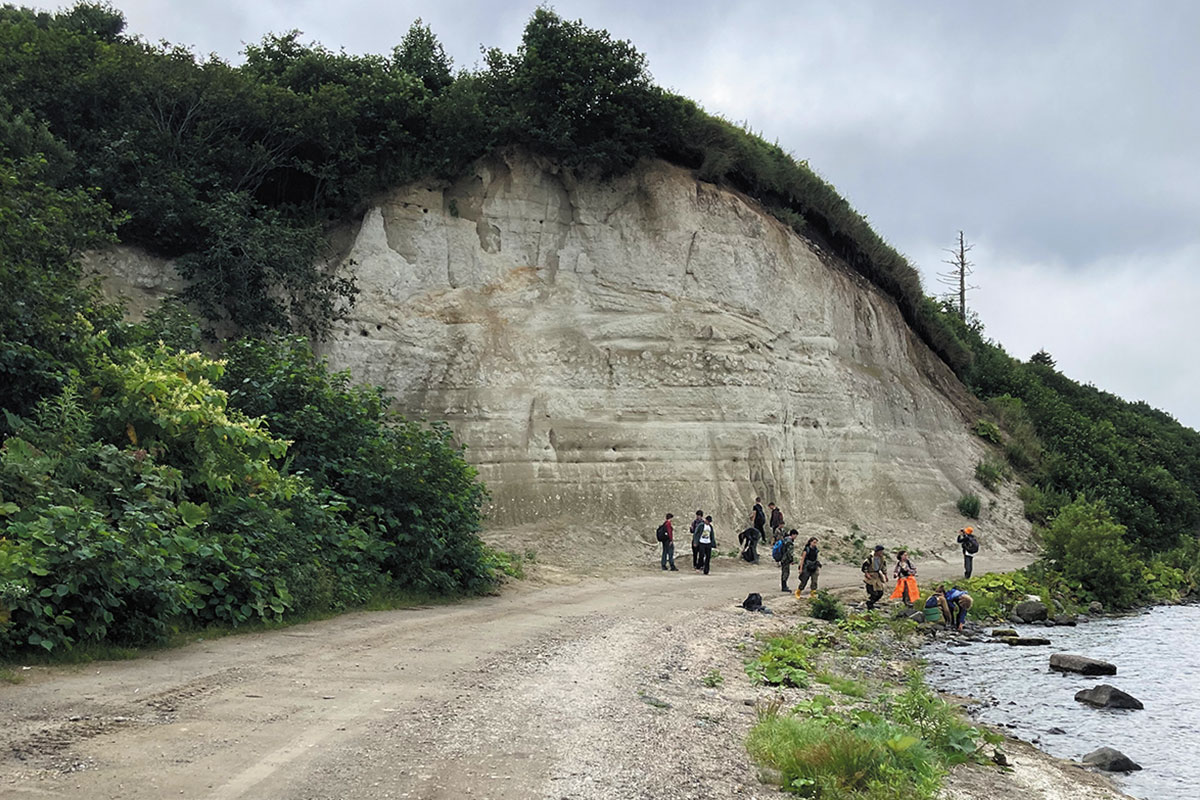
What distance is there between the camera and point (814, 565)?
20.8 m

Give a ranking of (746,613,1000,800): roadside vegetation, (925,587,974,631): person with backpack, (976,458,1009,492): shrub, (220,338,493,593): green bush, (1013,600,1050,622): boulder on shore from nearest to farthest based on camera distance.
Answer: (746,613,1000,800): roadside vegetation, (220,338,493,593): green bush, (925,587,974,631): person with backpack, (1013,600,1050,622): boulder on shore, (976,458,1009,492): shrub

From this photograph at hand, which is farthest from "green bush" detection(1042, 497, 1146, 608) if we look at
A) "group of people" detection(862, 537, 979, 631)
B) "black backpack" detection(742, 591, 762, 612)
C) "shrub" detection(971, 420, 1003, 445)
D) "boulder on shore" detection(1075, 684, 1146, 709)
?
"shrub" detection(971, 420, 1003, 445)

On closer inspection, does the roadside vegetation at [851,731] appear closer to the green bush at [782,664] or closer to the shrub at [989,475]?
the green bush at [782,664]

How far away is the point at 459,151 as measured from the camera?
94.9ft

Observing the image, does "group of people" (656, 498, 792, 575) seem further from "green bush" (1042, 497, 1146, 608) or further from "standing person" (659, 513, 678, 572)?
"green bush" (1042, 497, 1146, 608)

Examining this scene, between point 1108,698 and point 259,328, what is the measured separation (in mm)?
21033

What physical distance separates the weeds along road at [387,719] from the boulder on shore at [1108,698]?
5.41 metres

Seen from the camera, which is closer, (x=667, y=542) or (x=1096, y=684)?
(x=1096, y=684)

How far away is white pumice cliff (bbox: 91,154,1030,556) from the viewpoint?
A: 26.7 metres

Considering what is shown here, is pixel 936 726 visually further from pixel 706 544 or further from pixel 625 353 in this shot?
pixel 625 353

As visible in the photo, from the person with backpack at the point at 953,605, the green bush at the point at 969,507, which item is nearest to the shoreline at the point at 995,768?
the person with backpack at the point at 953,605

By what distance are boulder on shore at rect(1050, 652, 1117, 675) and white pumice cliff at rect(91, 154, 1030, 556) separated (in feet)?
39.5

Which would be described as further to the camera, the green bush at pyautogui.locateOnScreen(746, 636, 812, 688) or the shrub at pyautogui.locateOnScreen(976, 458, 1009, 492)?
the shrub at pyautogui.locateOnScreen(976, 458, 1009, 492)

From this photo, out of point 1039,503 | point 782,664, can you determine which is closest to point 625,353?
point 782,664
